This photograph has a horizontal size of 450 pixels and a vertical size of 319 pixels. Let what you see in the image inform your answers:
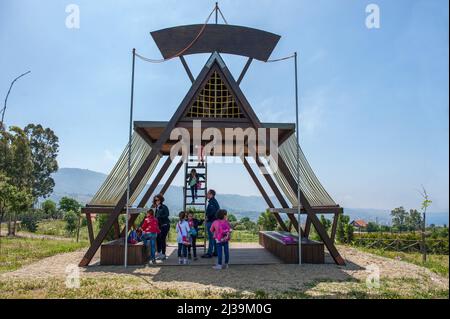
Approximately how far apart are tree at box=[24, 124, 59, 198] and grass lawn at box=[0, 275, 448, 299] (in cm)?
5857

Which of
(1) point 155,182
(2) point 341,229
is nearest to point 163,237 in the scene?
(1) point 155,182

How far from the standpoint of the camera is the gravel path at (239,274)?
720 cm

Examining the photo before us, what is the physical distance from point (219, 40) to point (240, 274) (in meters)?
7.24

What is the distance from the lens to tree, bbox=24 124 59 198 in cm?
5806

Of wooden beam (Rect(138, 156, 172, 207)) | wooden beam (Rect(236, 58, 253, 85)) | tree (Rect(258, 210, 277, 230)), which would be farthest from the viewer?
tree (Rect(258, 210, 277, 230))

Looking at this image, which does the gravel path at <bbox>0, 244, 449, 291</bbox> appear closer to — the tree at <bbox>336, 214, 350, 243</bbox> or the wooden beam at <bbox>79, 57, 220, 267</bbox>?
the wooden beam at <bbox>79, 57, 220, 267</bbox>

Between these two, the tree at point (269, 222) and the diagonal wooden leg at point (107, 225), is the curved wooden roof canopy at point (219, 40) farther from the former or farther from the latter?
the tree at point (269, 222)

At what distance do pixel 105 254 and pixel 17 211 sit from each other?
1502 centimetres

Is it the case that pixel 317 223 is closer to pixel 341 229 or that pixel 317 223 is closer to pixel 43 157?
pixel 341 229

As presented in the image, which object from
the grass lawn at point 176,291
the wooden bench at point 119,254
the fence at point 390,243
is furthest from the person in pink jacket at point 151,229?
the fence at point 390,243

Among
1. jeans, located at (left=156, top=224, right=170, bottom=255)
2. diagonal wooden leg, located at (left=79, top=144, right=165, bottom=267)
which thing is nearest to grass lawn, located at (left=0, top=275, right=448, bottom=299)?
diagonal wooden leg, located at (left=79, top=144, right=165, bottom=267)

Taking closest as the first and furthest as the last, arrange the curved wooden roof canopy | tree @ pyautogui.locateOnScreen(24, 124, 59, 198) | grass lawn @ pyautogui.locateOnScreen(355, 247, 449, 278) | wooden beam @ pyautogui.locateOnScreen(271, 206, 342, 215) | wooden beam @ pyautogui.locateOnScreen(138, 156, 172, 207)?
grass lawn @ pyautogui.locateOnScreen(355, 247, 449, 278) < wooden beam @ pyautogui.locateOnScreen(271, 206, 342, 215) < the curved wooden roof canopy < wooden beam @ pyautogui.locateOnScreen(138, 156, 172, 207) < tree @ pyautogui.locateOnScreen(24, 124, 59, 198)
